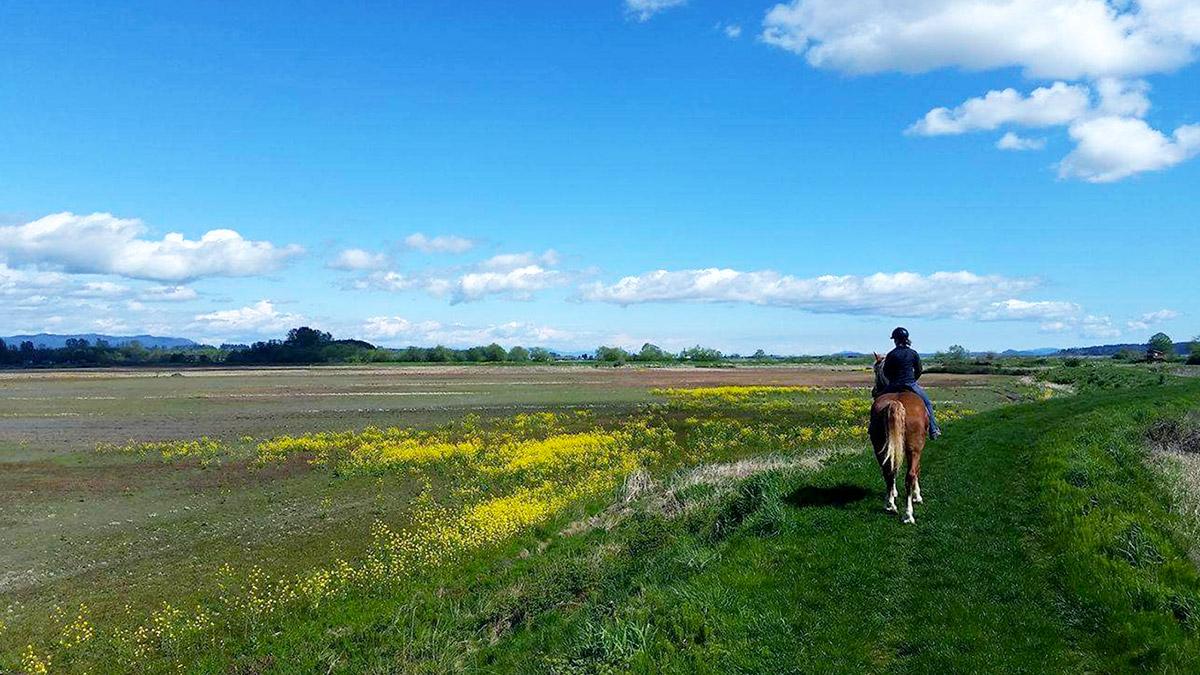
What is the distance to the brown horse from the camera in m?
14.4

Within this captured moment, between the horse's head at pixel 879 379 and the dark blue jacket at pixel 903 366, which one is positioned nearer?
the dark blue jacket at pixel 903 366

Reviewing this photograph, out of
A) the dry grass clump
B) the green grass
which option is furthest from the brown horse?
the dry grass clump

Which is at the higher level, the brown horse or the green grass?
the brown horse

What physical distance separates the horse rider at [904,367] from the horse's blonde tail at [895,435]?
1163 millimetres

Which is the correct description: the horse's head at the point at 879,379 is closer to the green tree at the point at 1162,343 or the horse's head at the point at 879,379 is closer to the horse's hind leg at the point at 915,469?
the horse's hind leg at the point at 915,469

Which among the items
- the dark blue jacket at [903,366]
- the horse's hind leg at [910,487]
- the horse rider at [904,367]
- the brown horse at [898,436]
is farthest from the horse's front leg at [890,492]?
the dark blue jacket at [903,366]

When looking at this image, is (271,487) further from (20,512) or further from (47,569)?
(47,569)

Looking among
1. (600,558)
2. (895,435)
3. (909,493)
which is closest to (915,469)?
(909,493)

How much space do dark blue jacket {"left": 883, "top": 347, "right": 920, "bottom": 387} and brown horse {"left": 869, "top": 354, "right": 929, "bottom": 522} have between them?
1.91ft

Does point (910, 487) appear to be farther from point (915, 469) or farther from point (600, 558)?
point (600, 558)

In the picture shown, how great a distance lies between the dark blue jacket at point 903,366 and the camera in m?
15.6

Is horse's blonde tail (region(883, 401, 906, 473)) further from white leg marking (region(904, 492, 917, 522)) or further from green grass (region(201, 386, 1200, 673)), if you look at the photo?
green grass (region(201, 386, 1200, 673))

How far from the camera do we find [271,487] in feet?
88.3

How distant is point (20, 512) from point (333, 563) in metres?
14.0
